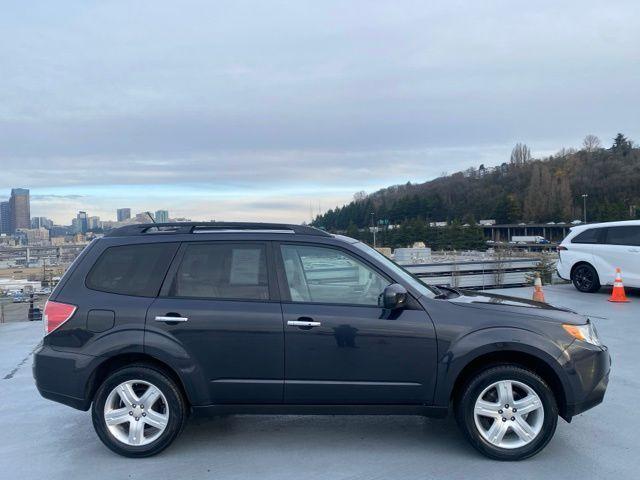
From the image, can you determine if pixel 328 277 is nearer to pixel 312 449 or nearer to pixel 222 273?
pixel 222 273

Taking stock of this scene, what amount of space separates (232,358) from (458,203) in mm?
100218

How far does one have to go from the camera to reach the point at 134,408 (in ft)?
14.0

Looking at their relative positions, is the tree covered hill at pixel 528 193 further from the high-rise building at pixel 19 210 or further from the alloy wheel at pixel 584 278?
the alloy wheel at pixel 584 278

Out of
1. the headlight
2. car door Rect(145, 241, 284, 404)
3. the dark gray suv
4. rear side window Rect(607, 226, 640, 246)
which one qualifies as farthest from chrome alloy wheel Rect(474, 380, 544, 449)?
rear side window Rect(607, 226, 640, 246)

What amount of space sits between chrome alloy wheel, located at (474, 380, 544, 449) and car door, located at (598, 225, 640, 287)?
9086 millimetres

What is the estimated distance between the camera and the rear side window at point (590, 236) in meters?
12.5

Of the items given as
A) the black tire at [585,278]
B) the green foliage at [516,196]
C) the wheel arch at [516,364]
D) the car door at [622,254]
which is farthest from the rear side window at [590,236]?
the green foliage at [516,196]

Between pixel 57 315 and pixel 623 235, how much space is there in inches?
449

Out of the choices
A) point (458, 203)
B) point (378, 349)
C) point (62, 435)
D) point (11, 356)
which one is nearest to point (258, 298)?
point (378, 349)

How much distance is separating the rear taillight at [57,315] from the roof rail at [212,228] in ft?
2.21

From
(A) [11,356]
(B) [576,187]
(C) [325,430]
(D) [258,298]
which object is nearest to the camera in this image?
(D) [258,298]

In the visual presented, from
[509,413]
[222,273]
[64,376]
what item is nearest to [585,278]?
[509,413]

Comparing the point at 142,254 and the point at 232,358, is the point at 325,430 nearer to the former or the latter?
the point at 232,358

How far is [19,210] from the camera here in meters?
23.7
